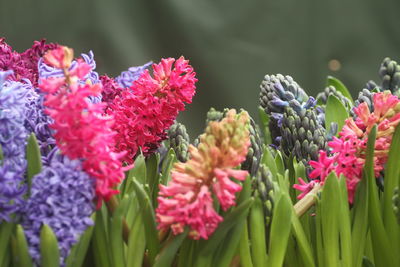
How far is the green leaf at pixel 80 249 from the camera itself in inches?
12.3

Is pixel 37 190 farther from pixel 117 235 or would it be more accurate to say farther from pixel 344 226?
pixel 344 226

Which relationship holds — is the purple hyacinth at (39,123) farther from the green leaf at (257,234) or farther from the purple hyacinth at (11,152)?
the green leaf at (257,234)

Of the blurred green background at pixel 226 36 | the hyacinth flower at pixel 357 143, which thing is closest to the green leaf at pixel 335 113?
the hyacinth flower at pixel 357 143

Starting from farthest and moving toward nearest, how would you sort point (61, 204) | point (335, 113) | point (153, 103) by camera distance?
point (335, 113) → point (153, 103) → point (61, 204)

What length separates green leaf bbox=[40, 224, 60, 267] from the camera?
29 cm

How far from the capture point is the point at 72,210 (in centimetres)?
29

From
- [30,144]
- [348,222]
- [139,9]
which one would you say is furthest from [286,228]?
[139,9]

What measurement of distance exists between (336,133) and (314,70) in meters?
1.52

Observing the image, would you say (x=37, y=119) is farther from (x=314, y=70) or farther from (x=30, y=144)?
(x=314, y=70)

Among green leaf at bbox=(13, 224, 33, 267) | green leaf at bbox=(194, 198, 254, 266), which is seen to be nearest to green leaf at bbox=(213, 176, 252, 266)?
green leaf at bbox=(194, 198, 254, 266)

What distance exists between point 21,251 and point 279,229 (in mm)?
154

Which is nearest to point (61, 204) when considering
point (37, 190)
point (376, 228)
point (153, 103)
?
point (37, 190)

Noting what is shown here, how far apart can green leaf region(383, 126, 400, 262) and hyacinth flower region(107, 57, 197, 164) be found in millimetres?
141

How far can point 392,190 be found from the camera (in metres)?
0.38
